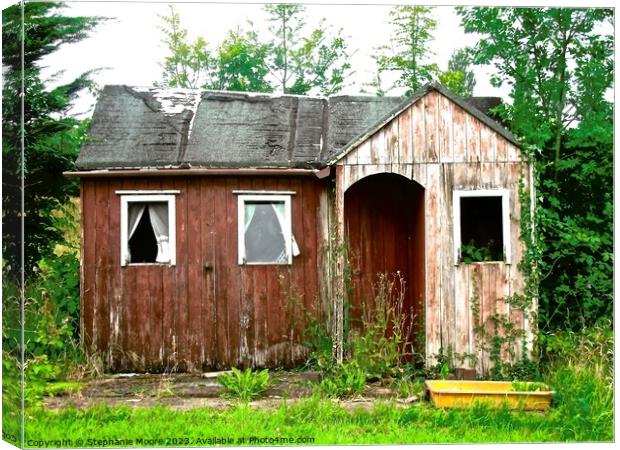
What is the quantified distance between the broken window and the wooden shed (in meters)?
0.02

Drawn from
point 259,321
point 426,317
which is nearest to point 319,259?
point 259,321

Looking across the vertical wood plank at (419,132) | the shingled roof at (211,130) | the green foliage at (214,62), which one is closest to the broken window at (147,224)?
the shingled roof at (211,130)

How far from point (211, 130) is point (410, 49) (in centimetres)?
326

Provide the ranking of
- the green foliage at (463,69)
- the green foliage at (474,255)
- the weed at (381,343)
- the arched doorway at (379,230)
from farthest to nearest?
the arched doorway at (379,230) < the green foliage at (474,255) < the weed at (381,343) < the green foliage at (463,69)

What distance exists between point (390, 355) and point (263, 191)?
2.93m

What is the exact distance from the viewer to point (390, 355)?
9312 millimetres

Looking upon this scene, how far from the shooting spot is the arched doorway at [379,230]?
35.0 ft

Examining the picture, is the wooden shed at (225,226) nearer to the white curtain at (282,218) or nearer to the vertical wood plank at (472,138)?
the white curtain at (282,218)

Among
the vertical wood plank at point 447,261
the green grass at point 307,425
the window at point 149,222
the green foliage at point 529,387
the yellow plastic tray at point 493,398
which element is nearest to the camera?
the green grass at point 307,425

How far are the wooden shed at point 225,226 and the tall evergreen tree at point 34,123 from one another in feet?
3.75

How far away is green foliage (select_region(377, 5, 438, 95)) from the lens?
7.88 metres

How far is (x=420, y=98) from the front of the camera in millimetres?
9367

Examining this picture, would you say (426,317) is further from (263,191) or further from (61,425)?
(61,425)

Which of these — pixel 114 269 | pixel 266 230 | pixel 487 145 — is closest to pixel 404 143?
pixel 487 145
